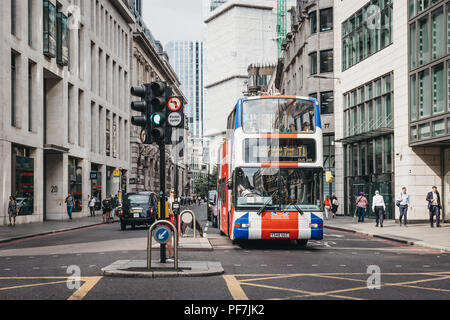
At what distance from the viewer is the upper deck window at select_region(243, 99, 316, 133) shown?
56.0 feet

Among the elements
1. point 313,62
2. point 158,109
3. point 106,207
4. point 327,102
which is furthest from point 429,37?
point 106,207

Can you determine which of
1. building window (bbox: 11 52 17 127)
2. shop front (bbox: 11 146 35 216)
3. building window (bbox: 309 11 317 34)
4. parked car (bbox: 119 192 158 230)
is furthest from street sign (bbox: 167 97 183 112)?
building window (bbox: 309 11 317 34)

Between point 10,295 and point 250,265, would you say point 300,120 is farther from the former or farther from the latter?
point 10,295

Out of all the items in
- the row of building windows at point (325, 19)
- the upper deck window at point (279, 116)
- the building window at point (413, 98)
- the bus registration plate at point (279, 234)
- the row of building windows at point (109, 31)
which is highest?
the row of building windows at point (109, 31)

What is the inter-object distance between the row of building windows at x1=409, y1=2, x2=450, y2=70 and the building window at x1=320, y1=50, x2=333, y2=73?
1642cm

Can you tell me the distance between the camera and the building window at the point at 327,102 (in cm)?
4646

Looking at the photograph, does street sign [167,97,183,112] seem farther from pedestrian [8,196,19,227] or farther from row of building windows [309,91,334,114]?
row of building windows [309,91,334,114]

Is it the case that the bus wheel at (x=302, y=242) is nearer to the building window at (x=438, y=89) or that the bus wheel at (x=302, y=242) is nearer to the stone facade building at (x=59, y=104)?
the building window at (x=438, y=89)

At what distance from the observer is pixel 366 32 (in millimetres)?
36844

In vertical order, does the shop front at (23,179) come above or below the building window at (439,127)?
below

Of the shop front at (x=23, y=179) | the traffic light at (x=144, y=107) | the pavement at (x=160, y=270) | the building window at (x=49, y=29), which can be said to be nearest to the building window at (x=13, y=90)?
the shop front at (x=23, y=179)

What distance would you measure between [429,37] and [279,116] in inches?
549

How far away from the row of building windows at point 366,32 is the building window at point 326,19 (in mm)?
5306

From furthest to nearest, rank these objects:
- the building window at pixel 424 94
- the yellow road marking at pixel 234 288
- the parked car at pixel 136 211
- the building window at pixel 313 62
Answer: the building window at pixel 313 62 → the parked car at pixel 136 211 → the building window at pixel 424 94 → the yellow road marking at pixel 234 288
